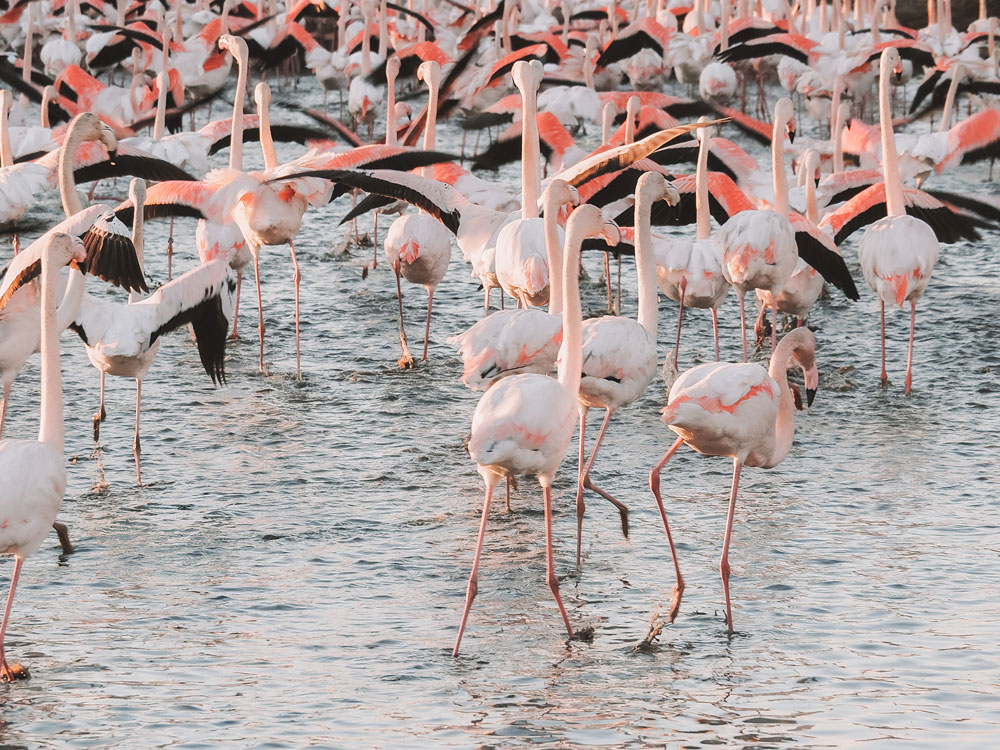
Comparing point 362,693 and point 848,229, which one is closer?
point 362,693

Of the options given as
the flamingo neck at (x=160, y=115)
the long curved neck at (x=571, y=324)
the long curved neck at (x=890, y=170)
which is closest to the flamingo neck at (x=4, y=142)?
the flamingo neck at (x=160, y=115)

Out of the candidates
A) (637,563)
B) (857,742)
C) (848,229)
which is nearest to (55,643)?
(637,563)

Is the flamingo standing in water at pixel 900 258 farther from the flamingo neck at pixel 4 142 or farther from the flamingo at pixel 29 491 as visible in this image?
the flamingo neck at pixel 4 142

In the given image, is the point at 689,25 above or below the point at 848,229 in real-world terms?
above

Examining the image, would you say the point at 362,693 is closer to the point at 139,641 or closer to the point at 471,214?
the point at 139,641

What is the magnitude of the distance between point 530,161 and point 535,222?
0.80 meters

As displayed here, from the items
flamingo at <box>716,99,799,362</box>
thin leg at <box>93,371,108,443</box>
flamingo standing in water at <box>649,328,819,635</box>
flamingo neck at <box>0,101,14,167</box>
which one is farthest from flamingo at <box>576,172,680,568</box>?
flamingo neck at <box>0,101,14,167</box>

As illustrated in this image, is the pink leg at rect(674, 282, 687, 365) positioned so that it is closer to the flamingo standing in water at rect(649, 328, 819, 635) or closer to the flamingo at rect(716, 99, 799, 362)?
the flamingo at rect(716, 99, 799, 362)

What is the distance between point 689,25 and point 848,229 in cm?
1297

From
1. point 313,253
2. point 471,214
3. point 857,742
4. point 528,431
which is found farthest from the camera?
point 313,253

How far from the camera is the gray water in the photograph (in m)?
4.56

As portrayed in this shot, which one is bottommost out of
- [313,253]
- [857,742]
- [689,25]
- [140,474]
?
[857,742]

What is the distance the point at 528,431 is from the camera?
507cm

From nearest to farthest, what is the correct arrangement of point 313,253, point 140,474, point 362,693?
point 362,693 → point 140,474 → point 313,253
